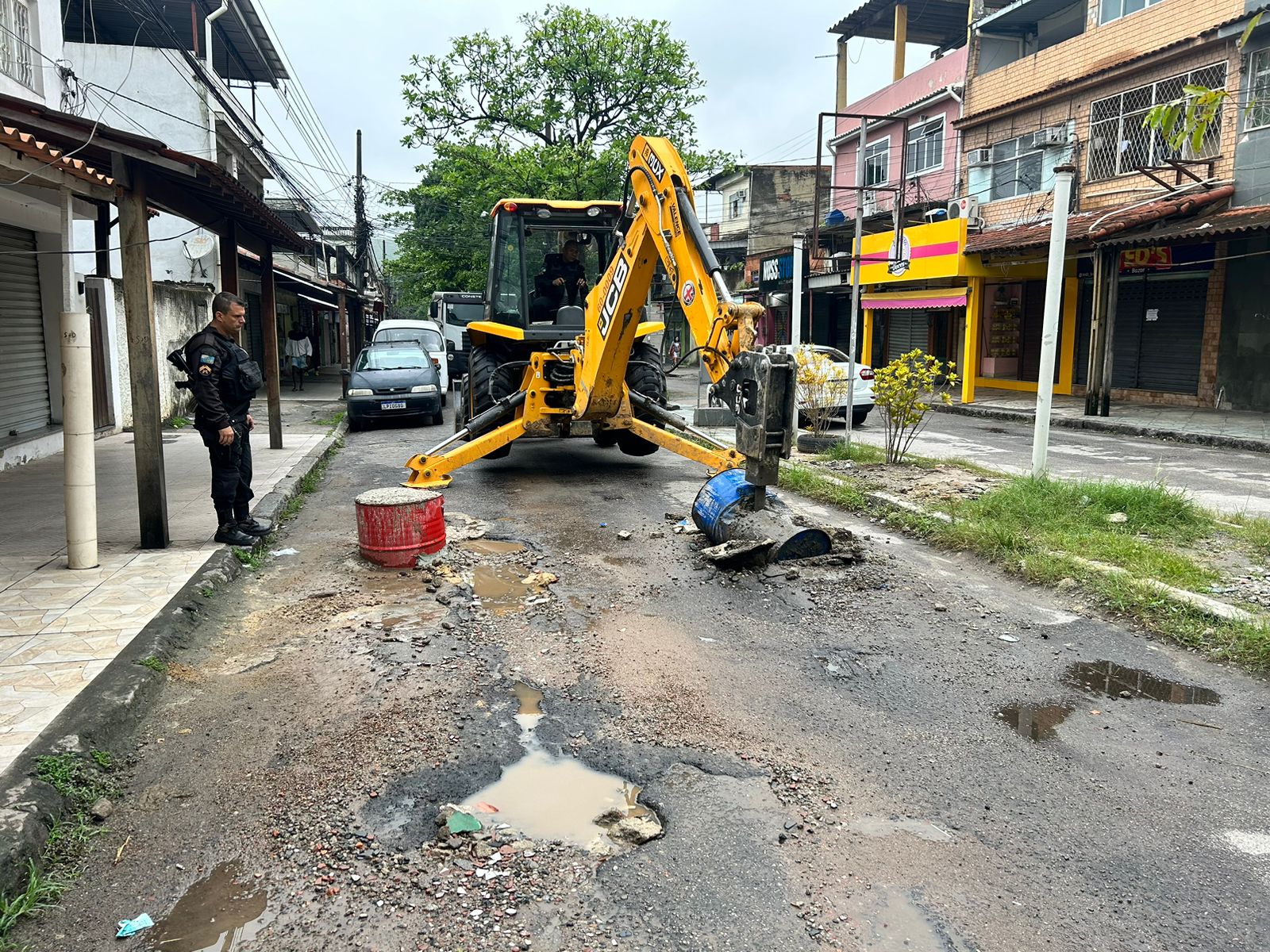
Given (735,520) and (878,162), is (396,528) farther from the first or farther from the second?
(878,162)

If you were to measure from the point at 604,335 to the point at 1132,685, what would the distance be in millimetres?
5383

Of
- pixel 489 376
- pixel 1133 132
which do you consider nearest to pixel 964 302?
pixel 1133 132

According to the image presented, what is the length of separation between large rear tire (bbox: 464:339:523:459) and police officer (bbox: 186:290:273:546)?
10.8 feet

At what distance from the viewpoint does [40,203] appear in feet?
33.0

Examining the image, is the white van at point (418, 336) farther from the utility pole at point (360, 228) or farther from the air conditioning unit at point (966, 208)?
the air conditioning unit at point (966, 208)

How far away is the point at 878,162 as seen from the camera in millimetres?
28547

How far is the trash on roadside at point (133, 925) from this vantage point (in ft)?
8.54

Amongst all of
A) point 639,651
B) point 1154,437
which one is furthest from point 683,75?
point 639,651

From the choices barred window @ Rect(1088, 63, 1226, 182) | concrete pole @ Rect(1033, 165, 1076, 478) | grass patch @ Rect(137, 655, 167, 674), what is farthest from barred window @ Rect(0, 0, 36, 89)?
barred window @ Rect(1088, 63, 1226, 182)

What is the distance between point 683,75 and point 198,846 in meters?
28.3

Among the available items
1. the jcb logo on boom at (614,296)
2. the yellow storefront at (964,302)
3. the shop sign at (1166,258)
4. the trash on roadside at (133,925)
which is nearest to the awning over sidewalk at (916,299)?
the yellow storefront at (964,302)

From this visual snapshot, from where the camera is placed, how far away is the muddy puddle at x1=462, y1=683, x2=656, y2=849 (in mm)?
3127

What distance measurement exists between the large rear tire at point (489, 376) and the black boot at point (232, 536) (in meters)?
3.42

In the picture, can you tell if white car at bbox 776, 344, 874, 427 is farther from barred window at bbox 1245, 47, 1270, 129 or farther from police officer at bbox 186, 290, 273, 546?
police officer at bbox 186, 290, 273, 546
